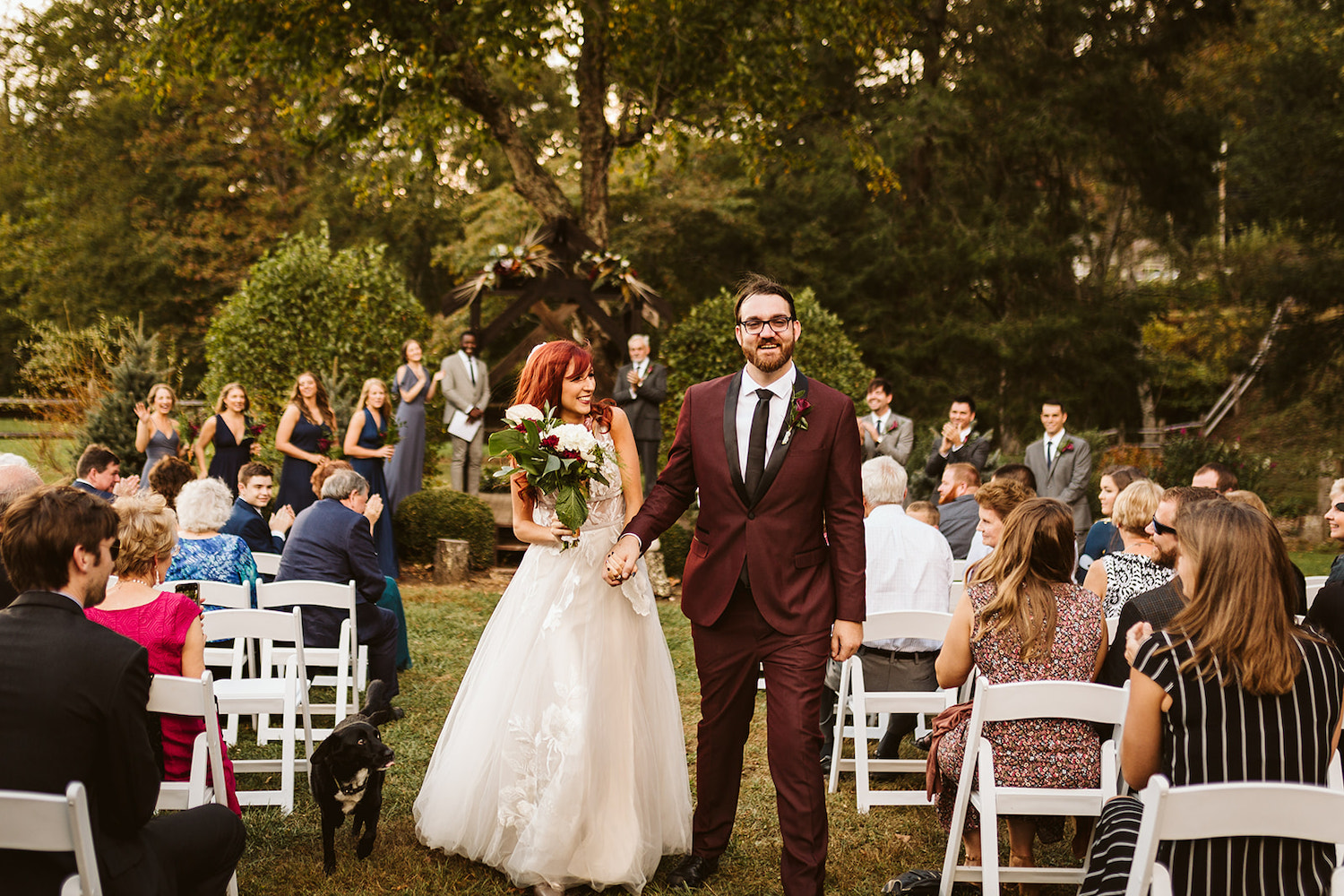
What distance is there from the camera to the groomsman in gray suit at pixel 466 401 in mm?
11812

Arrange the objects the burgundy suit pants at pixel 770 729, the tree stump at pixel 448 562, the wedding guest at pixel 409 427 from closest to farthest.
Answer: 1. the burgundy suit pants at pixel 770 729
2. the tree stump at pixel 448 562
3. the wedding guest at pixel 409 427

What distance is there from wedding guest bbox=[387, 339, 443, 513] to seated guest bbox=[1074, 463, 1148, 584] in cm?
737

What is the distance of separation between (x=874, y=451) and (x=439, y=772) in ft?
22.5

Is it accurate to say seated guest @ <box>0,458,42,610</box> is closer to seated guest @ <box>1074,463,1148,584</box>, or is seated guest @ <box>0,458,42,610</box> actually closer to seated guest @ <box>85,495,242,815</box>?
seated guest @ <box>85,495,242,815</box>

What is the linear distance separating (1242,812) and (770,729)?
1.66 metres

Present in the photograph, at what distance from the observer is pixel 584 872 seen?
3.77 metres

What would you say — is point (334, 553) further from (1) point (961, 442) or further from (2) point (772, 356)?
(1) point (961, 442)

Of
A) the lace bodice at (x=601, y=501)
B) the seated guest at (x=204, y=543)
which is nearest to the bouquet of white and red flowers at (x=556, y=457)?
the lace bodice at (x=601, y=501)

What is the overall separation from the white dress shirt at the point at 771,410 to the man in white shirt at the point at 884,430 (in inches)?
250

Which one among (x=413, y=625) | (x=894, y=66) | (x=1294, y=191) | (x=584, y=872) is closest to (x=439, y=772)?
(x=584, y=872)

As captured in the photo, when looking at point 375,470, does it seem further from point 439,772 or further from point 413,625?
point 439,772

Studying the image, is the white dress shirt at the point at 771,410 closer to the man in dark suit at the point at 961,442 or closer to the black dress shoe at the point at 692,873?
the black dress shoe at the point at 692,873

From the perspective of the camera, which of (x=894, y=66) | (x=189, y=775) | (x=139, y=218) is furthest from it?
(x=139, y=218)

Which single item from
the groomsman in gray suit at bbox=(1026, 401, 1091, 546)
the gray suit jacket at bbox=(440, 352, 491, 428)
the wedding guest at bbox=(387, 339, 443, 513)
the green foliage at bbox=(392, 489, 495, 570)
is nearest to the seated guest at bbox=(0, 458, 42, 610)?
the green foliage at bbox=(392, 489, 495, 570)
